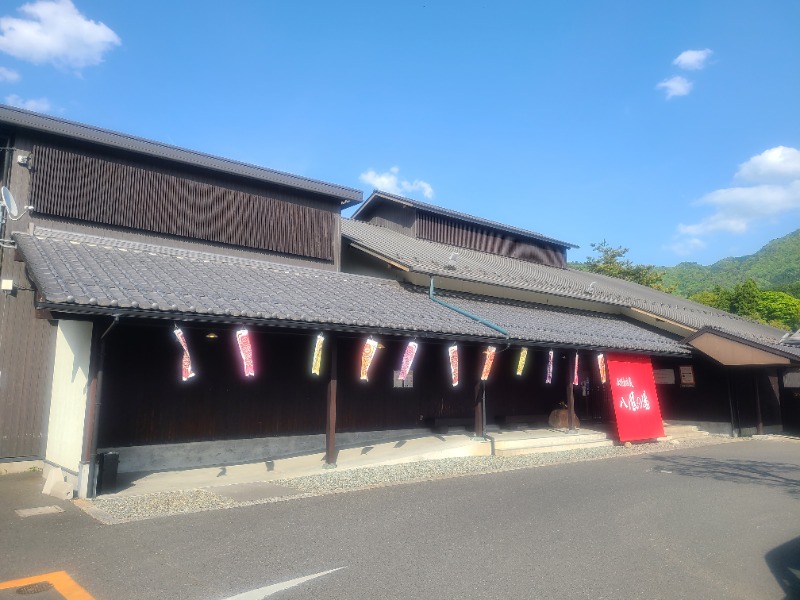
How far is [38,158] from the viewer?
11.1m

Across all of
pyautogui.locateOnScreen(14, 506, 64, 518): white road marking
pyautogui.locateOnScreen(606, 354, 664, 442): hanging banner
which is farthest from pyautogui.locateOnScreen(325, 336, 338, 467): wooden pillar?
pyautogui.locateOnScreen(606, 354, 664, 442): hanging banner

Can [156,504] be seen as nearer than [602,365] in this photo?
Yes

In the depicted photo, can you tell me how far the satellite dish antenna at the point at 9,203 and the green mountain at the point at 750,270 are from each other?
6392 cm

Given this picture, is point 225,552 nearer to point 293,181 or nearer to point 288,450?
point 288,450

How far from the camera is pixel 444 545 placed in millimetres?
5848

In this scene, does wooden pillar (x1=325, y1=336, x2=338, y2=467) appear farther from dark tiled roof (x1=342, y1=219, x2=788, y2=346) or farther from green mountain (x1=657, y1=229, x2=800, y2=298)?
green mountain (x1=657, y1=229, x2=800, y2=298)

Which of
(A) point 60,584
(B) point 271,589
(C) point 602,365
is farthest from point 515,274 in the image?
(A) point 60,584

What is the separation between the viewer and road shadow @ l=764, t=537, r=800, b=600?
485cm

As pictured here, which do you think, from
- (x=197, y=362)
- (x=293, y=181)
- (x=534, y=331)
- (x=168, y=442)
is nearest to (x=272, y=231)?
(x=293, y=181)

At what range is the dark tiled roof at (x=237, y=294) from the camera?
809 cm

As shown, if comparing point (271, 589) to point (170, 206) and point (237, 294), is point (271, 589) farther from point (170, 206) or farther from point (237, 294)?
point (170, 206)

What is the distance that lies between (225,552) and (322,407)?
253 inches

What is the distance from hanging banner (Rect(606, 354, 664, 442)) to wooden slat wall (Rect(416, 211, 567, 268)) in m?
8.07

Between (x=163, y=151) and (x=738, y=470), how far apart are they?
1397cm
